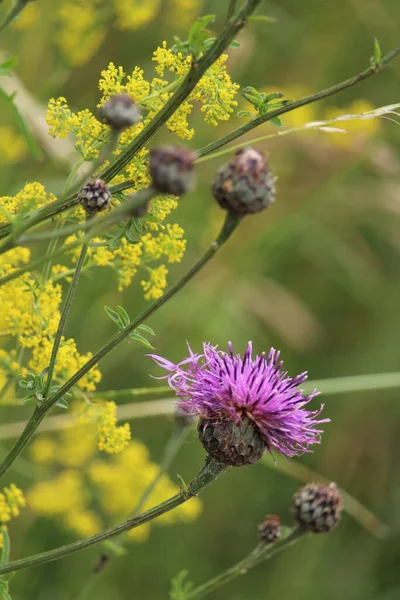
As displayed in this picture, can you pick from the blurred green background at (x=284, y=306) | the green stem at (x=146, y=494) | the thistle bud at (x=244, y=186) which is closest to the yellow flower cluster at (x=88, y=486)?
the blurred green background at (x=284, y=306)

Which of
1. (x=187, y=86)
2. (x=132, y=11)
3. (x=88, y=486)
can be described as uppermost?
(x=132, y=11)

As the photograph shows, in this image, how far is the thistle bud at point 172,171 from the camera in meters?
1.23

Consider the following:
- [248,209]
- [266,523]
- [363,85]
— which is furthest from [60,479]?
[363,85]

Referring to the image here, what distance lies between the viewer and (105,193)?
1.51 metres

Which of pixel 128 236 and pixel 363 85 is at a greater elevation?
pixel 363 85

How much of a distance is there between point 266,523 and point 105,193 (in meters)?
1.09

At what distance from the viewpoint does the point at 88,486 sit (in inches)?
134

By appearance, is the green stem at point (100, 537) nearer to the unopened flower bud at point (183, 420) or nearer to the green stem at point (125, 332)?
the green stem at point (125, 332)

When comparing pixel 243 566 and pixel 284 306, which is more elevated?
pixel 284 306

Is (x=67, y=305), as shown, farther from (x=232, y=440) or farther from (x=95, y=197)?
(x=232, y=440)

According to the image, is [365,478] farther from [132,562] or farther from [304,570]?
[132,562]

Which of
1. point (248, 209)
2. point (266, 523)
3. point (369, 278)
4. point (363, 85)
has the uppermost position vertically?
point (363, 85)

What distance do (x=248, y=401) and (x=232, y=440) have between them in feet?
0.42

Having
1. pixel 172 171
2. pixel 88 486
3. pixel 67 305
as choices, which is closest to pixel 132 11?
pixel 88 486
